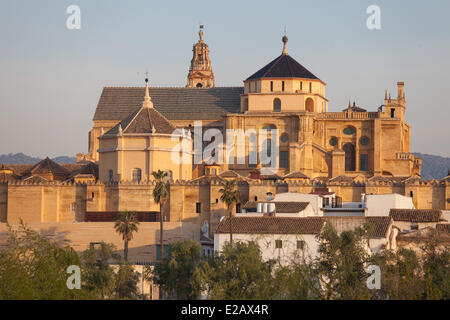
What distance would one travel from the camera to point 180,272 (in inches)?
1836

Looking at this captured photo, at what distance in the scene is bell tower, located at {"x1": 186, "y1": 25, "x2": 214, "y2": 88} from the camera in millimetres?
117625

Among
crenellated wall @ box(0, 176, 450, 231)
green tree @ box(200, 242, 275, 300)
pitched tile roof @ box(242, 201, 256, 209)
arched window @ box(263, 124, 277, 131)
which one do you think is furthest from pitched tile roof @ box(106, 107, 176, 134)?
green tree @ box(200, 242, 275, 300)

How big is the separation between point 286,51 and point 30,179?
28083 millimetres

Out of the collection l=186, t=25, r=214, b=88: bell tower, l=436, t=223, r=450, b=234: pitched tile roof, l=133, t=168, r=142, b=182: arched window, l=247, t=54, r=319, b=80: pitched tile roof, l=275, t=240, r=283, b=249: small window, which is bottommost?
l=275, t=240, r=283, b=249: small window

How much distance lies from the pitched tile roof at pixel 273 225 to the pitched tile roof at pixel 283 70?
1273 inches

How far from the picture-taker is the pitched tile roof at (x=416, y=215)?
202ft

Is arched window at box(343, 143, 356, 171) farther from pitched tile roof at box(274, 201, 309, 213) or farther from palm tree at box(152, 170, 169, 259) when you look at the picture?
pitched tile roof at box(274, 201, 309, 213)

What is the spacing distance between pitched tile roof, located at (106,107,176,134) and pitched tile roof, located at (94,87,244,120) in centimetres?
957

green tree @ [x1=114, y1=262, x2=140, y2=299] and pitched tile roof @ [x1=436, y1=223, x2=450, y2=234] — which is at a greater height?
pitched tile roof @ [x1=436, y1=223, x2=450, y2=234]

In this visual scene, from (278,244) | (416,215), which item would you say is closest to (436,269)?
(278,244)

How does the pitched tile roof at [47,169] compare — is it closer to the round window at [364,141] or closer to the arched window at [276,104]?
the arched window at [276,104]

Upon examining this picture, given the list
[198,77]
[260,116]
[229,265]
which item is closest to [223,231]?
[229,265]

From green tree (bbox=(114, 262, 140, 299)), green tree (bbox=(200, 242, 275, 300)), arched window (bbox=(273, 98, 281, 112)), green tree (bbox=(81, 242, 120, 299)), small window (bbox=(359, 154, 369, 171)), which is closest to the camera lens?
green tree (bbox=(200, 242, 275, 300))
